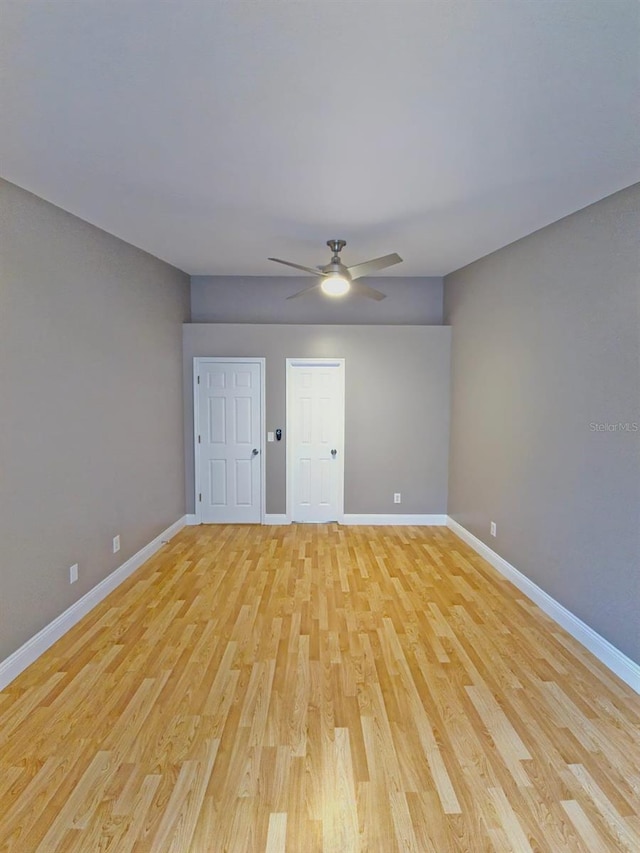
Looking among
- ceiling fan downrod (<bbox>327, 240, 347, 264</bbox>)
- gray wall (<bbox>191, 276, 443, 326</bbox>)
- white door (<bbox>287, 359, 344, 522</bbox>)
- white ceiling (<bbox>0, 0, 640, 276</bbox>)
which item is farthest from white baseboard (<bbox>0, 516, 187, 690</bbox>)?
ceiling fan downrod (<bbox>327, 240, 347, 264</bbox>)

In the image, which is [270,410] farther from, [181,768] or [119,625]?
[181,768]

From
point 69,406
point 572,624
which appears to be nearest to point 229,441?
point 69,406

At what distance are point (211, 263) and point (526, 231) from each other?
9.98 ft

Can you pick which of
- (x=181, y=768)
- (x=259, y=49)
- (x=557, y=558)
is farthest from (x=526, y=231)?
(x=181, y=768)

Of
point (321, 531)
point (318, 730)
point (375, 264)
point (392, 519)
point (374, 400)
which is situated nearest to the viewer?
point (318, 730)

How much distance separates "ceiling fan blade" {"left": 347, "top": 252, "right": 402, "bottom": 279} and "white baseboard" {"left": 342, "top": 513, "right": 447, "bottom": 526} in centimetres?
297

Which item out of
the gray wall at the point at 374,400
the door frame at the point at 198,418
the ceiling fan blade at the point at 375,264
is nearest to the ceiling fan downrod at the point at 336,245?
the ceiling fan blade at the point at 375,264

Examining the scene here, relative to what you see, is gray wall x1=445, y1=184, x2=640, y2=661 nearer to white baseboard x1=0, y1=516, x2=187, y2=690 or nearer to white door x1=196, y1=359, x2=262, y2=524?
white door x1=196, y1=359, x2=262, y2=524

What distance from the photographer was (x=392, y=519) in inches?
227

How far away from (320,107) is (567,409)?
8.25ft

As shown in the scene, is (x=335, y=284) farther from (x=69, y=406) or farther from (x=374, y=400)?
(x=69, y=406)

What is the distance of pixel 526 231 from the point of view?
3719 mm

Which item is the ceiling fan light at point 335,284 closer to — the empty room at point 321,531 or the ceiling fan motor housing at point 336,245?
the empty room at point 321,531

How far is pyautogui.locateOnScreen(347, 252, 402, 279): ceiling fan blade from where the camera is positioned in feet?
11.6
